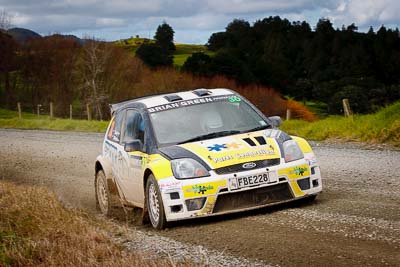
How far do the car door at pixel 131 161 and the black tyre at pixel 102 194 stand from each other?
2.55ft

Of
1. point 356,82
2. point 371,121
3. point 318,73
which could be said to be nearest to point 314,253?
point 371,121

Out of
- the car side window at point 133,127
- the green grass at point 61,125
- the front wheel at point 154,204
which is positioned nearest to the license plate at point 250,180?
the front wheel at point 154,204

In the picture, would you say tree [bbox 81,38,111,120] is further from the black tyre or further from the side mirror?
the side mirror

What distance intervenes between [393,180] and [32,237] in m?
5.91

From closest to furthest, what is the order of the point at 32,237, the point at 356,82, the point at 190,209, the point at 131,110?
the point at 32,237 < the point at 190,209 < the point at 131,110 < the point at 356,82

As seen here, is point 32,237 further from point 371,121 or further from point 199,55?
point 199,55

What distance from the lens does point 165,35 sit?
131000mm

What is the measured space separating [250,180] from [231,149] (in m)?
0.49

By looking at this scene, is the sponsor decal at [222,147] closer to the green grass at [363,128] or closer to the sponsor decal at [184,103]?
the sponsor decal at [184,103]

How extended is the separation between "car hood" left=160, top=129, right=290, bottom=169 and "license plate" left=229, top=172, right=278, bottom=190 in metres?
0.20

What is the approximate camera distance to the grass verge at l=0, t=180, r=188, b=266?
6312mm

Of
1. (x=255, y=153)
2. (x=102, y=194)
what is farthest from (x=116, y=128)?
(x=255, y=153)

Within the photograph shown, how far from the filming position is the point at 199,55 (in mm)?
99375

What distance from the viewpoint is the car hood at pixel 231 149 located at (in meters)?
8.44
